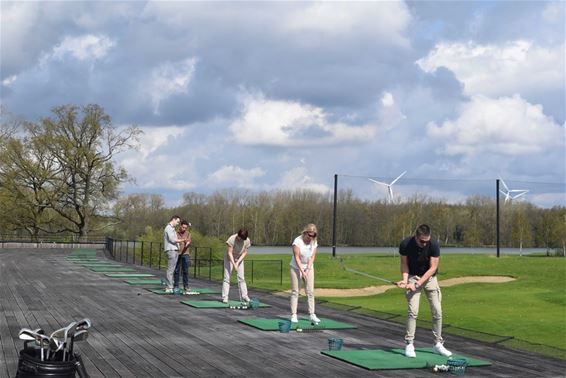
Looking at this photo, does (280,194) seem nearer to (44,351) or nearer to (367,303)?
(367,303)

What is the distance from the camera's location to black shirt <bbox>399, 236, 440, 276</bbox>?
A: 9.84 meters

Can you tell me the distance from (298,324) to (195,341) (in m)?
2.46

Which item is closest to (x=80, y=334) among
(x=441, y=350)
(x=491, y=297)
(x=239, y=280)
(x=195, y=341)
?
(x=195, y=341)

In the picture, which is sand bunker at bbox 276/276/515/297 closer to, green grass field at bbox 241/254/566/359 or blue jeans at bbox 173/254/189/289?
green grass field at bbox 241/254/566/359

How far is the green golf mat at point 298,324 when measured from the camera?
499 inches

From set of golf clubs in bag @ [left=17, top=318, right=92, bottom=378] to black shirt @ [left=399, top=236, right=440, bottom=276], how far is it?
195 inches

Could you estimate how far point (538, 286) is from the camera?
3166cm

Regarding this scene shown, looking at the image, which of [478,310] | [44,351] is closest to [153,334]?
[44,351]

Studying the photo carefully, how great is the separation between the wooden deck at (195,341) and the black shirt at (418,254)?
4.63 ft

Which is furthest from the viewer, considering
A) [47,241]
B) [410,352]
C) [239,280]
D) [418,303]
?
[47,241]

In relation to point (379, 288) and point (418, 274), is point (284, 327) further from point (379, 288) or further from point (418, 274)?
point (379, 288)

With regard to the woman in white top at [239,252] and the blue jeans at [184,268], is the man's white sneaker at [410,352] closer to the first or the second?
the woman in white top at [239,252]

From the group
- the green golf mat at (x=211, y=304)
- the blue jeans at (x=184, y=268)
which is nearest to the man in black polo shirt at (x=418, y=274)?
the green golf mat at (x=211, y=304)

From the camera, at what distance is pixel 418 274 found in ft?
32.6
